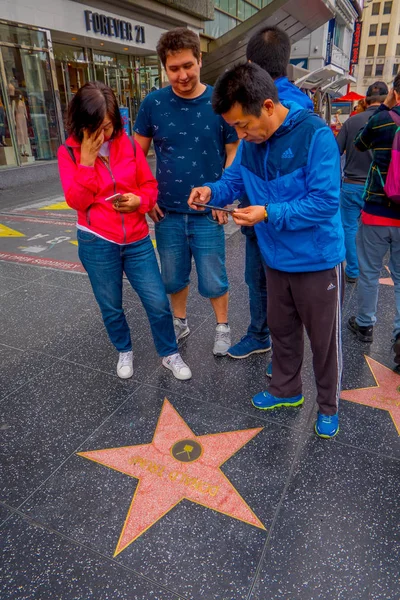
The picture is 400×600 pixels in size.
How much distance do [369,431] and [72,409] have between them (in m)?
1.80

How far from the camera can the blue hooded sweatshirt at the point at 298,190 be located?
5.98 feet

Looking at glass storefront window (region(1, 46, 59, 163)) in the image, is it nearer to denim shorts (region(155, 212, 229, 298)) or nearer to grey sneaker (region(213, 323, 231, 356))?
denim shorts (region(155, 212, 229, 298))

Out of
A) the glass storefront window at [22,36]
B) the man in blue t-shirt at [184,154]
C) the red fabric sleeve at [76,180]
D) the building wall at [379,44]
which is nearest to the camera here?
the red fabric sleeve at [76,180]

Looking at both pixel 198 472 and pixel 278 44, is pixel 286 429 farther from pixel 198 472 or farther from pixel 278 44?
pixel 278 44

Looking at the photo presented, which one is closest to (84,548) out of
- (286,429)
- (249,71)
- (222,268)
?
(286,429)

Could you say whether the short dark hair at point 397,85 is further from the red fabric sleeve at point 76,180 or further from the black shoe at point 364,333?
the red fabric sleeve at point 76,180

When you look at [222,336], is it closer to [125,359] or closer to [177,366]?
[177,366]

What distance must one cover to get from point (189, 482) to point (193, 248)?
1.54 meters

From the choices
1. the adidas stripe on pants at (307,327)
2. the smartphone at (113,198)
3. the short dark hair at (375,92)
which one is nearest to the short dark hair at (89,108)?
the smartphone at (113,198)

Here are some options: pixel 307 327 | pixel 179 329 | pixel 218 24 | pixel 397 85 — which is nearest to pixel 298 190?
pixel 307 327

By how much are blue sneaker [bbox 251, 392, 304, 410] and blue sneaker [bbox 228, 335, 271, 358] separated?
55 cm

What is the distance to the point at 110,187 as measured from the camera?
2.43m

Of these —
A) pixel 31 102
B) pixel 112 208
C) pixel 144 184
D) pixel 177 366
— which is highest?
pixel 31 102

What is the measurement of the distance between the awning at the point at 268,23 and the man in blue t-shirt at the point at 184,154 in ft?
44.4
